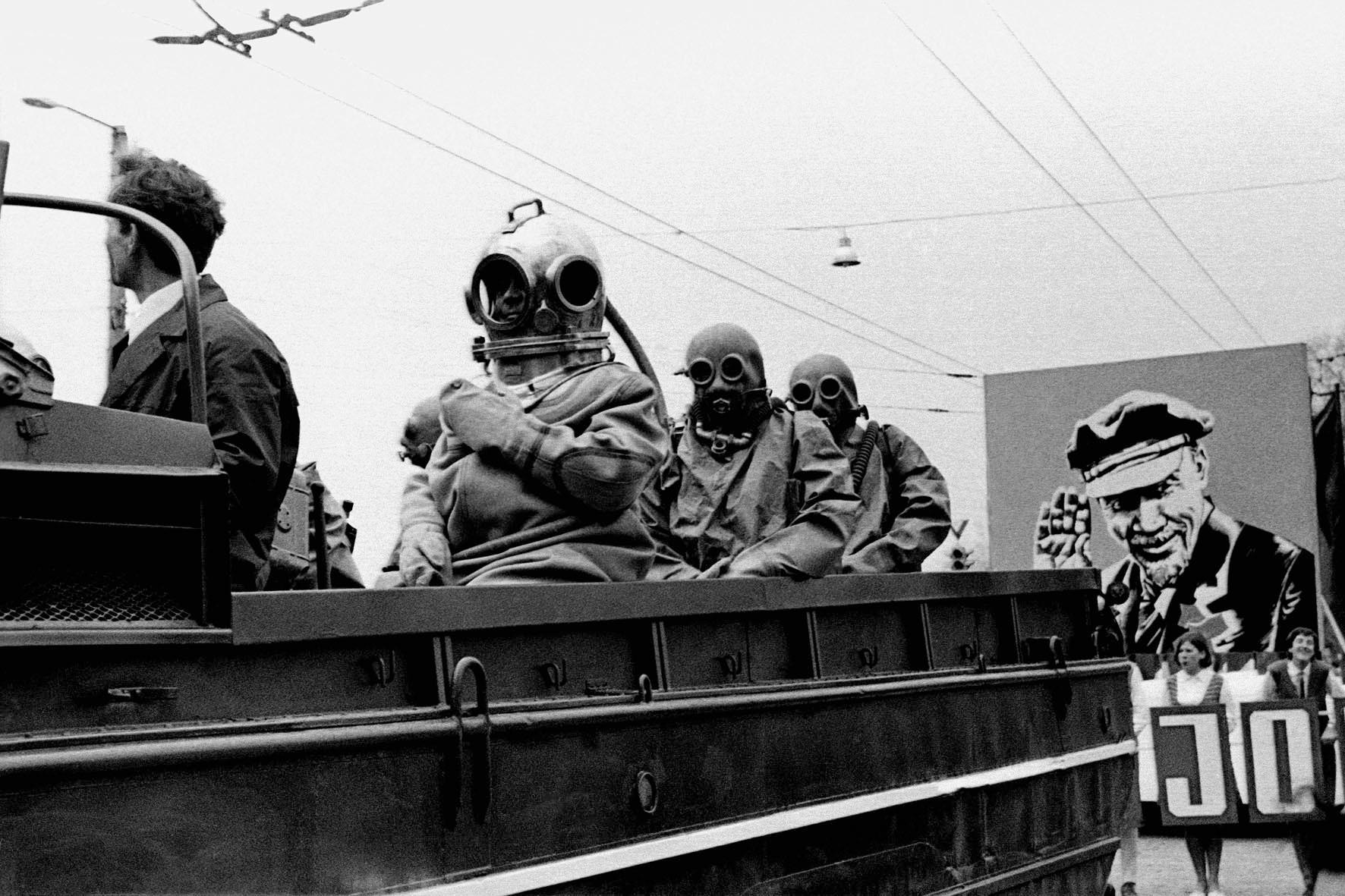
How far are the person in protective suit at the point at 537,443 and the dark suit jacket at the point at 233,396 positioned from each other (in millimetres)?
1100

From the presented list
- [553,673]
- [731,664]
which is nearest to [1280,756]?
[731,664]

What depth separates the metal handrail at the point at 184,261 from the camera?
4086 millimetres

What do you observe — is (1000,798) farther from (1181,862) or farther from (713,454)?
(1181,862)

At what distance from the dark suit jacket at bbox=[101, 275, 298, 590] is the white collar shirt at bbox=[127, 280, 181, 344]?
44 millimetres

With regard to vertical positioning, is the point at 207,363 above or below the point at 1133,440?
below

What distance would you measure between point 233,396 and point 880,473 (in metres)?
6.83

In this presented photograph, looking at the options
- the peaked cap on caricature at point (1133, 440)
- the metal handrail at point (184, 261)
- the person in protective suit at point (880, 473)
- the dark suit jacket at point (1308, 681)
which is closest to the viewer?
the metal handrail at point (184, 261)

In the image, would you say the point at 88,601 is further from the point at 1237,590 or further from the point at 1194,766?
the point at 1237,590

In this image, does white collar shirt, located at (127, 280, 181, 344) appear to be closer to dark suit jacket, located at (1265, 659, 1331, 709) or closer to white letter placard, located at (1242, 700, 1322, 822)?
white letter placard, located at (1242, 700, 1322, 822)

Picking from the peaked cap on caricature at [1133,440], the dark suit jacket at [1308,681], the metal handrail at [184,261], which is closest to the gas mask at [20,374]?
the metal handrail at [184,261]

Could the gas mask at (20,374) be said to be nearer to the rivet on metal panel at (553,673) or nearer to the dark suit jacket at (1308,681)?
the rivet on metal panel at (553,673)

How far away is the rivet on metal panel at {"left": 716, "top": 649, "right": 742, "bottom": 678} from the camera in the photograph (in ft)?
19.9

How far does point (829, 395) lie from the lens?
11.2 metres

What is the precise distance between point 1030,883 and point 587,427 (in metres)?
3.24
